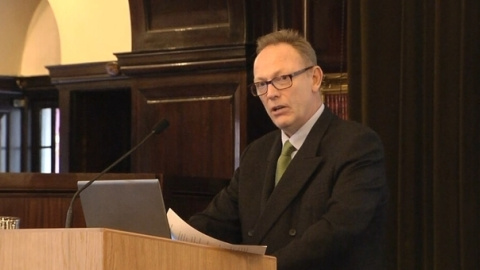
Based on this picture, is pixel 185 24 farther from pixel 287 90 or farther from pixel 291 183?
pixel 291 183

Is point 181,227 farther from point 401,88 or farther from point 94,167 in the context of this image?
point 94,167

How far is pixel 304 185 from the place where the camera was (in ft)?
9.41

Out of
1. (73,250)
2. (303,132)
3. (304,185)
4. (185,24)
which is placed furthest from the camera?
(185,24)

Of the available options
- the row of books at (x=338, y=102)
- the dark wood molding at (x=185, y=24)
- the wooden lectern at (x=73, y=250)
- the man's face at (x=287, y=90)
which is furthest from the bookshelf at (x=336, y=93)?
the wooden lectern at (x=73, y=250)

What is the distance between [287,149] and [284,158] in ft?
0.10

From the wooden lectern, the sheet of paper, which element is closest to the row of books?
the sheet of paper

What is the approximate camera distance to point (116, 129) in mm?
6742

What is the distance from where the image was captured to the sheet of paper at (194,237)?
2.32 meters

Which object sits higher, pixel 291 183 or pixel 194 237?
pixel 291 183

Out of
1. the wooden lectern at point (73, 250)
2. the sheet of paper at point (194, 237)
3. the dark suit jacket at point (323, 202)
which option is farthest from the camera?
the dark suit jacket at point (323, 202)

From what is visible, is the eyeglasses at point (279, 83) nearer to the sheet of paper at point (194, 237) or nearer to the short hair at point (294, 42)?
the short hair at point (294, 42)

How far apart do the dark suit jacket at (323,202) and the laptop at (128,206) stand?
14.0 inches

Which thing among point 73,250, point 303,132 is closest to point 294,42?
point 303,132

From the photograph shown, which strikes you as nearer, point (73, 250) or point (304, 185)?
point (73, 250)
